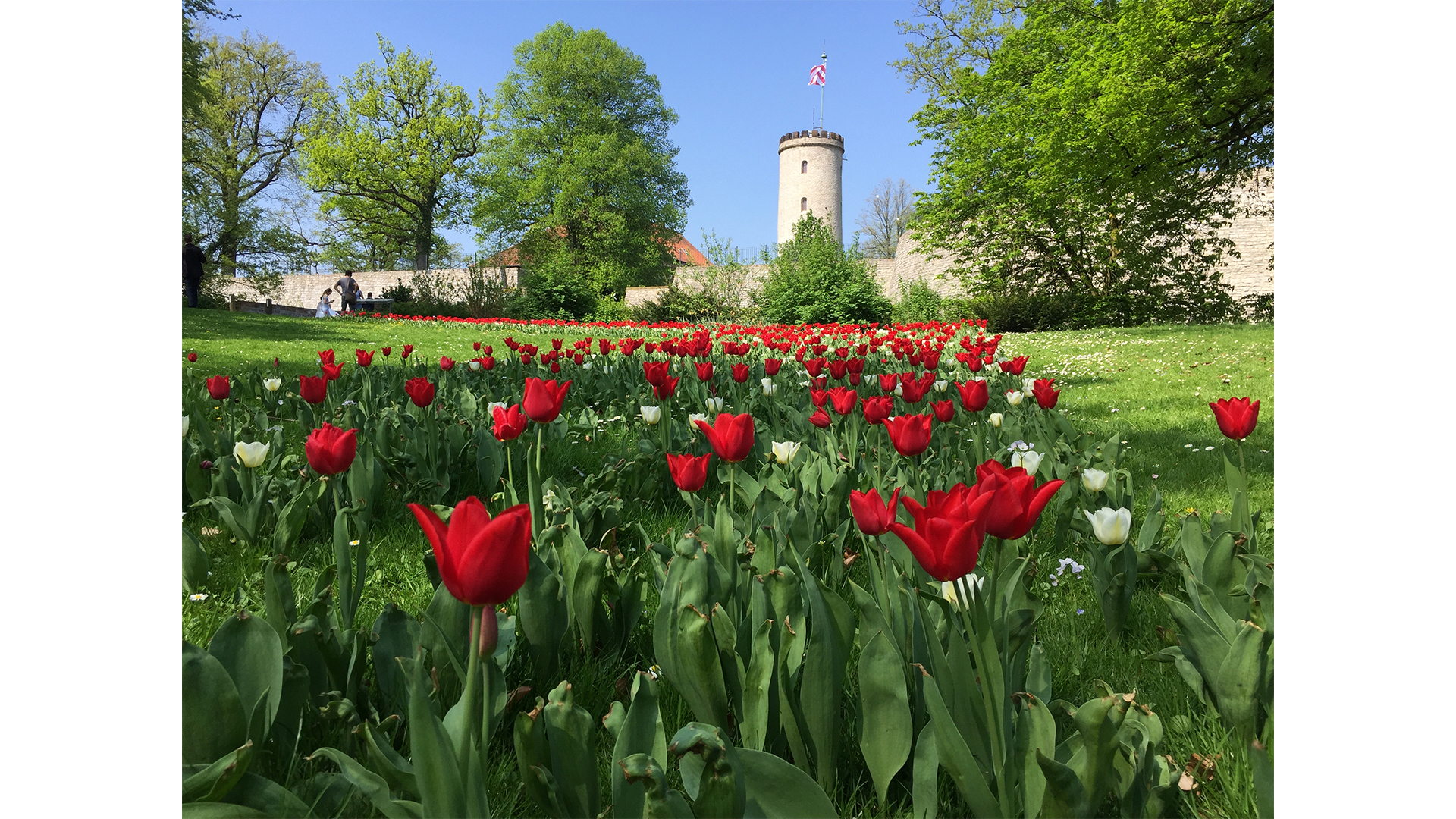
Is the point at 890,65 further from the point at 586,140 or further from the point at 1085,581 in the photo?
the point at 1085,581

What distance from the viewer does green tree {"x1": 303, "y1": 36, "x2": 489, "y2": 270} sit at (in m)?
33.4

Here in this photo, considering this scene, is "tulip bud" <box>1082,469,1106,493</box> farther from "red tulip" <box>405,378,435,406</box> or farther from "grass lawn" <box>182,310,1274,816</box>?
"red tulip" <box>405,378,435,406</box>

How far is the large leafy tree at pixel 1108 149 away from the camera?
1379cm

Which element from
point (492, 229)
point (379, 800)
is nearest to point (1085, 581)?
point (379, 800)

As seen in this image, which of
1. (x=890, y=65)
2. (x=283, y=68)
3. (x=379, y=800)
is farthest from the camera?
(x=283, y=68)

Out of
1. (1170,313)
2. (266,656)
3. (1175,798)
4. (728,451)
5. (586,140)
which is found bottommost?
(1175,798)

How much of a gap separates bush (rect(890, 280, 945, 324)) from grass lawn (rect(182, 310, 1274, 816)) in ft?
39.6

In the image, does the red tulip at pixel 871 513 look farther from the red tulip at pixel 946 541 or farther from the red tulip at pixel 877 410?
the red tulip at pixel 877 410

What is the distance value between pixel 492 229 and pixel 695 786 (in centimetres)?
3452

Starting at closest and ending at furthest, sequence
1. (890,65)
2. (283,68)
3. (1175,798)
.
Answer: (1175,798)
(890,65)
(283,68)

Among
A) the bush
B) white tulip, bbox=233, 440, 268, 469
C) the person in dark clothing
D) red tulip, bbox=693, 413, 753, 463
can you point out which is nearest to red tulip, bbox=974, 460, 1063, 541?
red tulip, bbox=693, 413, 753, 463

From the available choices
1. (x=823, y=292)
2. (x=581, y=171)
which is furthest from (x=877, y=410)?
(x=581, y=171)

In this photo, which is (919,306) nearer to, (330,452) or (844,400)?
(844,400)

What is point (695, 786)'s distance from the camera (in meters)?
0.98
